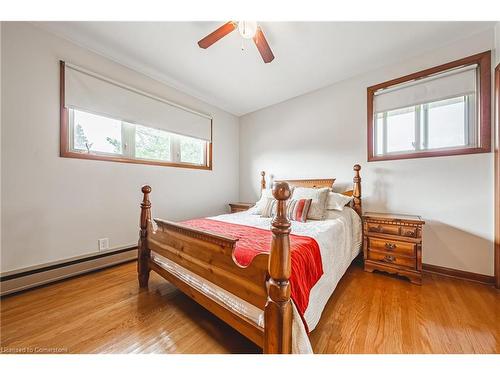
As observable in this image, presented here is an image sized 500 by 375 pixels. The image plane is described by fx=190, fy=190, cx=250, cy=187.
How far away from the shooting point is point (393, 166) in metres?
2.31

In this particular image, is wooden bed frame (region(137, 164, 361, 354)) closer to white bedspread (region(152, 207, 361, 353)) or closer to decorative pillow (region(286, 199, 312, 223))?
white bedspread (region(152, 207, 361, 353))

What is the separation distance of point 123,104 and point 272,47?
184 cm

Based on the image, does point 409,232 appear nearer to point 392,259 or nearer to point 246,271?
point 392,259

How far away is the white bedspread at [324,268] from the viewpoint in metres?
0.97

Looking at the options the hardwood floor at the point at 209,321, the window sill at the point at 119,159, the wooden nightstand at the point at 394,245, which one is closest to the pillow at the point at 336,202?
the wooden nightstand at the point at 394,245

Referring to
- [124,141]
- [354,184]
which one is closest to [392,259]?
[354,184]

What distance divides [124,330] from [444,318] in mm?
2209

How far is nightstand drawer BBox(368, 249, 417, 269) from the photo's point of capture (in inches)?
73.3

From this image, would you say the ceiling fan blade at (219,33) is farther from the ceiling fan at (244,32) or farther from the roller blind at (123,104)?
the roller blind at (123,104)

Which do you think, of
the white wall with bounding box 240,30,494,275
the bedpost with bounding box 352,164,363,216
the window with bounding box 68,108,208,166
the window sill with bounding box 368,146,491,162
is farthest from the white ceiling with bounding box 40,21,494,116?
the bedpost with bounding box 352,164,363,216

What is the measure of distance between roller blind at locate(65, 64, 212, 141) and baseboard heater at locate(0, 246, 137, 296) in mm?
1591

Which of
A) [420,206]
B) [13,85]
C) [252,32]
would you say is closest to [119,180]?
[13,85]

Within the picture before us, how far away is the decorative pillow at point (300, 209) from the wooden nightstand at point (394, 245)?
0.68 meters
